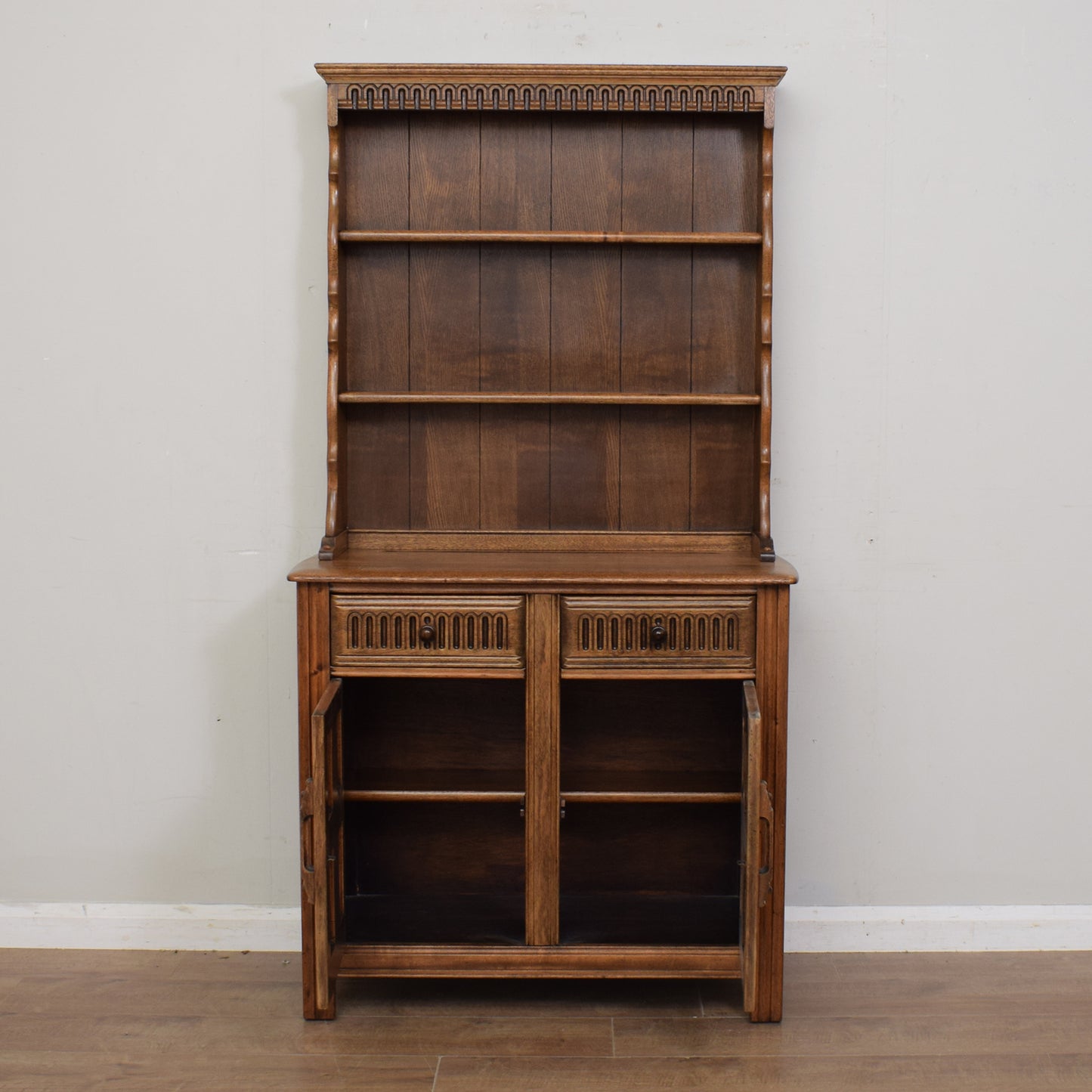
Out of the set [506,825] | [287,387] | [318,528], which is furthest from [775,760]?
[287,387]

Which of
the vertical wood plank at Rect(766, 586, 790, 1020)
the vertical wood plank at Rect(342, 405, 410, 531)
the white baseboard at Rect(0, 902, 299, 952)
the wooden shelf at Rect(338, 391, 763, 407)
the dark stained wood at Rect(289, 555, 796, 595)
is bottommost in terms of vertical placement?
the white baseboard at Rect(0, 902, 299, 952)

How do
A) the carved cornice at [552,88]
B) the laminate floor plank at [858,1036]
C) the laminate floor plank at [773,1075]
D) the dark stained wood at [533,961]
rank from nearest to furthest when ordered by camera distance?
the laminate floor plank at [773,1075]
the laminate floor plank at [858,1036]
the dark stained wood at [533,961]
the carved cornice at [552,88]

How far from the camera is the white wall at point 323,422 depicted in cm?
272

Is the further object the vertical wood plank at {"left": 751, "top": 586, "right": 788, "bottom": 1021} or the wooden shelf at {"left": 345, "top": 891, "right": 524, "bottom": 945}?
the wooden shelf at {"left": 345, "top": 891, "right": 524, "bottom": 945}

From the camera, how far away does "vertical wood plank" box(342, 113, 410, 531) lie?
2717 millimetres

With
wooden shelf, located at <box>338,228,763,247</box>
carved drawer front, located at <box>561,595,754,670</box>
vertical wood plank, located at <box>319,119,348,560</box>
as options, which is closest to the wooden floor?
carved drawer front, located at <box>561,595,754,670</box>

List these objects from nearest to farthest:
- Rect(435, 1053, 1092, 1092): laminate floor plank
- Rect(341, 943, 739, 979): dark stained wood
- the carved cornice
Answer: Rect(435, 1053, 1092, 1092): laminate floor plank
Rect(341, 943, 739, 979): dark stained wood
the carved cornice

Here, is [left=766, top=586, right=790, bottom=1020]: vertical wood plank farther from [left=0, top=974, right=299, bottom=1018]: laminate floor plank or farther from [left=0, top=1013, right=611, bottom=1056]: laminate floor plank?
[left=0, top=974, right=299, bottom=1018]: laminate floor plank

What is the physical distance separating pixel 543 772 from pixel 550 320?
3.91 ft

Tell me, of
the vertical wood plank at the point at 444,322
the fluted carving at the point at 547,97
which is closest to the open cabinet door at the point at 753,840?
the vertical wood plank at the point at 444,322

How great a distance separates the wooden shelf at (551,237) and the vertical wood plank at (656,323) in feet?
0.39

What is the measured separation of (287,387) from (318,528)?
0.39 metres

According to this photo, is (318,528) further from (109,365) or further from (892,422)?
(892,422)

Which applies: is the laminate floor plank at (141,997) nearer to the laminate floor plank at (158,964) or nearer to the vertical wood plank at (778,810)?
the laminate floor plank at (158,964)
